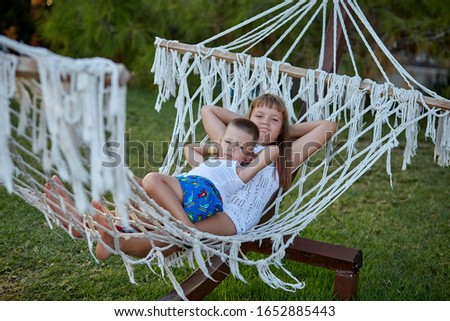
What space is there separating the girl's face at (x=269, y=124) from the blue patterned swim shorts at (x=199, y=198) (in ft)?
1.00

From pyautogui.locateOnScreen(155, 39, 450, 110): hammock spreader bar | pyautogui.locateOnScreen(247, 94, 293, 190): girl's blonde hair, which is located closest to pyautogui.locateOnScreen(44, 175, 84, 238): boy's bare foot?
pyautogui.locateOnScreen(247, 94, 293, 190): girl's blonde hair

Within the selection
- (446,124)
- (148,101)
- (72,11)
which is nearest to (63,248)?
(446,124)

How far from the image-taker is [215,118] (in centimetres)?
233

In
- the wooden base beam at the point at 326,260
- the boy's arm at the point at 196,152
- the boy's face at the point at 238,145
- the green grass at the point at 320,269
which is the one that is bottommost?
the green grass at the point at 320,269

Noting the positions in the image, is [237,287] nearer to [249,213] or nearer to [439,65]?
[249,213]

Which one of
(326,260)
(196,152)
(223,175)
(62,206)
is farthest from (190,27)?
(62,206)

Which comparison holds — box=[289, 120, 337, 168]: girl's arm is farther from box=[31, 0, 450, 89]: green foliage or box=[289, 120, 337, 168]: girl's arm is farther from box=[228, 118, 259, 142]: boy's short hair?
box=[31, 0, 450, 89]: green foliage

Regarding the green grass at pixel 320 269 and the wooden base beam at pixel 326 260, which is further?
the green grass at pixel 320 269

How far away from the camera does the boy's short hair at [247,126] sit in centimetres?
217

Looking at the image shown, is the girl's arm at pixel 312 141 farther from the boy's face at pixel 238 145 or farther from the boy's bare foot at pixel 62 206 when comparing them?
the boy's bare foot at pixel 62 206

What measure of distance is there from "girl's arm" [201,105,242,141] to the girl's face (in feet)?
0.45

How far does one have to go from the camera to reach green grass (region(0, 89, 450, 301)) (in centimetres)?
220

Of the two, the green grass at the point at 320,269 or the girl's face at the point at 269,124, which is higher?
the girl's face at the point at 269,124

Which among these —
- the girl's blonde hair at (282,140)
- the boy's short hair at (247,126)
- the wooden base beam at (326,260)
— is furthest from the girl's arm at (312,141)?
the wooden base beam at (326,260)
